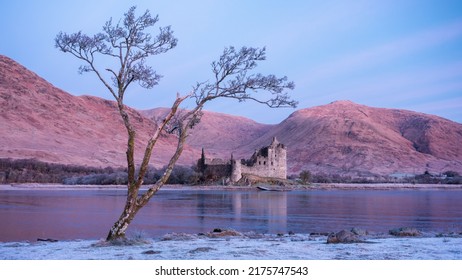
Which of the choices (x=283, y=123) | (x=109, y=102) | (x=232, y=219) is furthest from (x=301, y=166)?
(x=232, y=219)

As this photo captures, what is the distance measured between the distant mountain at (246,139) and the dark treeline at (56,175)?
20.4ft

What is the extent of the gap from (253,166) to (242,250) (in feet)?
163

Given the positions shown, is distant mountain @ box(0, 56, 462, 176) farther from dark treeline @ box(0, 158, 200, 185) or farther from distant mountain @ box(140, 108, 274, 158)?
dark treeline @ box(0, 158, 200, 185)

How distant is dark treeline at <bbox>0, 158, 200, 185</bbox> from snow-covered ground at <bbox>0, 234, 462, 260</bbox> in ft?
152

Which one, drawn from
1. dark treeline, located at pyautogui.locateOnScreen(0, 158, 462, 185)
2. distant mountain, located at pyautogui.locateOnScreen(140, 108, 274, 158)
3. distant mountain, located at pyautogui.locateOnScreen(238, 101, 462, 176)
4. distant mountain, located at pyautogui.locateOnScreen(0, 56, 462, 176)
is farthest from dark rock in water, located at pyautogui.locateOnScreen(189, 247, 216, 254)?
distant mountain, located at pyautogui.locateOnScreen(140, 108, 274, 158)

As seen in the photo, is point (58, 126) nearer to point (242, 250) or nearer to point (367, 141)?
point (367, 141)

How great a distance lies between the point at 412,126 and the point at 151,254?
363 feet

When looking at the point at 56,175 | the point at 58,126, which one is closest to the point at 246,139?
the point at 58,126

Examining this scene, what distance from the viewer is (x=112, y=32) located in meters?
11.4

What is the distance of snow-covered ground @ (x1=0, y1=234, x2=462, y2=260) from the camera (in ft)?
28.0

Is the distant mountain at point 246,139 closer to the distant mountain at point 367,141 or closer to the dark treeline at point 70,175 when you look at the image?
the distant mountain at point 367,141

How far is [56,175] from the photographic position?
59906mm
